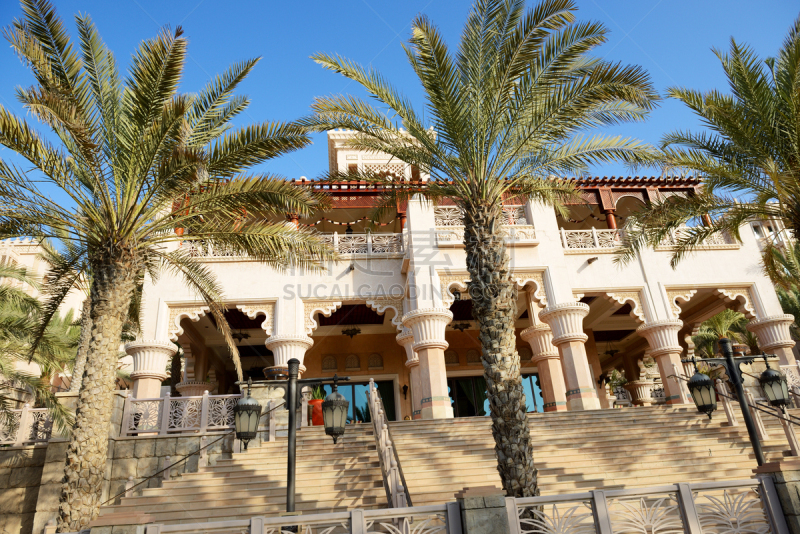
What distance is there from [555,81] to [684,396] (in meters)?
9.55

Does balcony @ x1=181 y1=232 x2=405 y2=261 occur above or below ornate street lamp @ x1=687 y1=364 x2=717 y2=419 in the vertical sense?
above

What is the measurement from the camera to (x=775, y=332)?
49.5 feet

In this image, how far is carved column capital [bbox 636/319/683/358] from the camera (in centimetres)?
1479

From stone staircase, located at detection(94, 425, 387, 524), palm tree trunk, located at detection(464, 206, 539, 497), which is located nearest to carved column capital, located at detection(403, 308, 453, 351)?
stone staircase, located at detection(94, 425, 387, 524)

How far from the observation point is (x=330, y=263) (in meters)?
15.3

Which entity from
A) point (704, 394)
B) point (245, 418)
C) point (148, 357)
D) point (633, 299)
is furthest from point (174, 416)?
point (633, 299)

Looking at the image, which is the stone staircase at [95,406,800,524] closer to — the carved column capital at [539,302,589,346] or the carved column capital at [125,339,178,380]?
the carved column capital at [539,302,589,346]

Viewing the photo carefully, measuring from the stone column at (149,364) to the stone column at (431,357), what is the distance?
6.31m

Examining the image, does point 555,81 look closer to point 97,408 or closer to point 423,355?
point 423,355

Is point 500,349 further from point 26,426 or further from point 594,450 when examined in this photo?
point 26,426

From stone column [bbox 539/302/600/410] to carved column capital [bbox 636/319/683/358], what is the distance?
→ 96.9 inches

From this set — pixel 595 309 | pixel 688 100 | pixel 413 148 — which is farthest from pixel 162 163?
pixel 595 309

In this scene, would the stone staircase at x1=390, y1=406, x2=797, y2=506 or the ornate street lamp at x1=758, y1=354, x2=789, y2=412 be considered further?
the stone staircase at x1=390, y1=406, x2=797, y2=506

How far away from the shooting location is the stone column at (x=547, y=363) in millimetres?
14758
